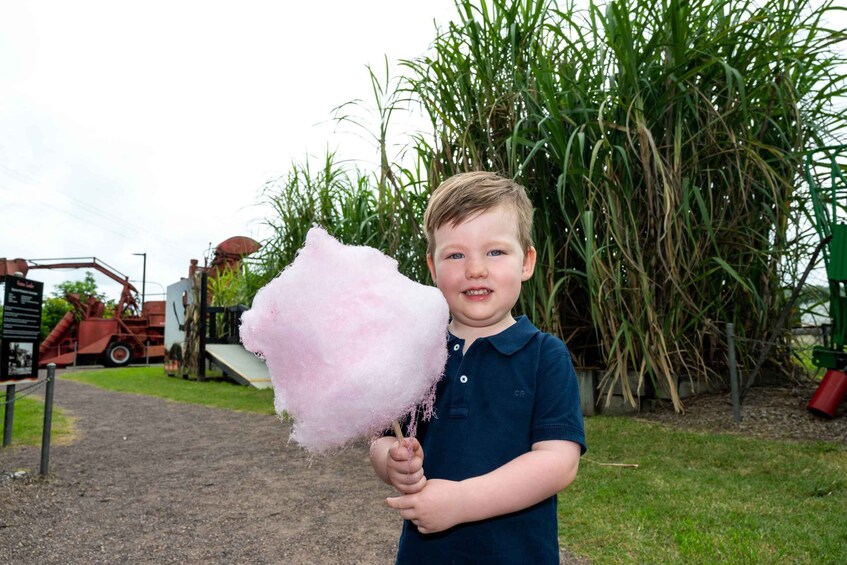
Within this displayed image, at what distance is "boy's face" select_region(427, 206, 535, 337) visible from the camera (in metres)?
1.19

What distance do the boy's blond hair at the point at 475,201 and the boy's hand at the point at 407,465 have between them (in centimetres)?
44

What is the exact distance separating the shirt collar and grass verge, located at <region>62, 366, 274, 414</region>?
6291 mm

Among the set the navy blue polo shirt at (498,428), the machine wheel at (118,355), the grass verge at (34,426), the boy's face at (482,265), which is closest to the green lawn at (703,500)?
the navy blue polo shirt at (498,428)

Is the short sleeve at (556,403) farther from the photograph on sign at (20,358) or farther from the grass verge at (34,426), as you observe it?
the photograph on sign at (20,358)

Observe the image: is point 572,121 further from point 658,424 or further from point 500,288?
point 500,288

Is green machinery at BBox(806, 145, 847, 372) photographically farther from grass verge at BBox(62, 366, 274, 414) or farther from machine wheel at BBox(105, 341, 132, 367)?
machine wheel at BBox(105, 341, 132, 367)

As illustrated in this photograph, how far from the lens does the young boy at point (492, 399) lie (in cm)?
118

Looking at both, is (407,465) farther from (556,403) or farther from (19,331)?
(19,331)

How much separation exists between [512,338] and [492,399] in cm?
13

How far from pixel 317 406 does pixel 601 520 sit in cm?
226

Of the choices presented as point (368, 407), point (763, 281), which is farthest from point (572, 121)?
point (368, 407)

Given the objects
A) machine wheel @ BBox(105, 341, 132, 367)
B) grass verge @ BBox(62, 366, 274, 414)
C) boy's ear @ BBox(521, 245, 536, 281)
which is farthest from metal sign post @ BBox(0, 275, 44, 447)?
machine wheel @ BBox(105, 341, 132, 367)

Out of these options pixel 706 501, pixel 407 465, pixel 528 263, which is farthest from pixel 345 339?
pixel 706 501

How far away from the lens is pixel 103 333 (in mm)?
17141
